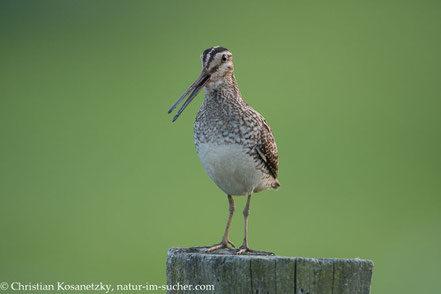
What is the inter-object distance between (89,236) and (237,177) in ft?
22.9

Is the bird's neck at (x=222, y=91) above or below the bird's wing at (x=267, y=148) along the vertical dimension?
above

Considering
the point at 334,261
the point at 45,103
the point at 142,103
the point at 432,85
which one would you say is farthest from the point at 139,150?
the point at 334,261

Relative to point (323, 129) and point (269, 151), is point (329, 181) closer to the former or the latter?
point (323, 129)

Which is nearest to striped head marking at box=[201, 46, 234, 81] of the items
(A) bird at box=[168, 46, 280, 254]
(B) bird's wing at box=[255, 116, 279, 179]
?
(A) bird at box=[168, 46, 280, 254]

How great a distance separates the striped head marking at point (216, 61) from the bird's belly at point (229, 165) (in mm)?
674

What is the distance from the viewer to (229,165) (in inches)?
267

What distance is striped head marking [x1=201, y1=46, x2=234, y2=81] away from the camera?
674 centimetres

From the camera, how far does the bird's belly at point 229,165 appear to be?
267 inches

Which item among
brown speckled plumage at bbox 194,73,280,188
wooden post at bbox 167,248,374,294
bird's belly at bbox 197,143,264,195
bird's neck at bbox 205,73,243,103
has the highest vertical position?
bird's neck at bbox 205,73,243,103

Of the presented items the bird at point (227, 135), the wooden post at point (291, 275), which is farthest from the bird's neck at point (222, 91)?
the wooden post at point (291, 275)

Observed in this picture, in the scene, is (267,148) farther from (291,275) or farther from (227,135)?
(291,275)

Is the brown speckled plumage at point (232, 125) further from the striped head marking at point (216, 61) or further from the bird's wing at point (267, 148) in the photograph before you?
the striped head marking at point (216, 61)

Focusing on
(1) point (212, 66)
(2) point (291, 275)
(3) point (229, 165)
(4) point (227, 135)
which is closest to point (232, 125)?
(4) point (227, 135)

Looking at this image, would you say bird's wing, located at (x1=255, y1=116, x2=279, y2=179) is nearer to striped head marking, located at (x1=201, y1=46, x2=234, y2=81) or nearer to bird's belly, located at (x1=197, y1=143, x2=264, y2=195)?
bird's belly, located at (x1=197, y1=143, x2=264, y2=195)
